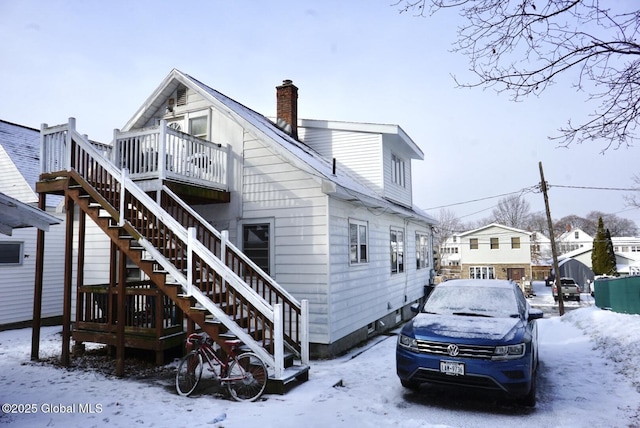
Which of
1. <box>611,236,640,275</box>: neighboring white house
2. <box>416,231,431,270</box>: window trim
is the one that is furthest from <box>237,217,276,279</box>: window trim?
<box>611,236,640,275</box>: neighboring white house

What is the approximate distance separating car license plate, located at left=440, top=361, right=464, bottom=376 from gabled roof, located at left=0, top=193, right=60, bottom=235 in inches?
239

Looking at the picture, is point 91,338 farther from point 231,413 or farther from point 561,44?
point 561,44

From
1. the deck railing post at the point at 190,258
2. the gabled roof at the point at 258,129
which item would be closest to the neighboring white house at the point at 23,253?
the gabled roof at the point at 258,129

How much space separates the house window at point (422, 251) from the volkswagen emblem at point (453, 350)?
503 inches

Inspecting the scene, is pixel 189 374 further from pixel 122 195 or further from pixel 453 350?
pixel 453 350

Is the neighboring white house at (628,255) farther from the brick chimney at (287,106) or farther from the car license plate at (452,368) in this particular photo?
the car license plate at (452,368)

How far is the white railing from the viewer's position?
28.5ft

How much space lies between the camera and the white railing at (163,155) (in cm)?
868

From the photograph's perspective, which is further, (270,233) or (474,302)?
(270,233)

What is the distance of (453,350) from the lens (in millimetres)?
5406

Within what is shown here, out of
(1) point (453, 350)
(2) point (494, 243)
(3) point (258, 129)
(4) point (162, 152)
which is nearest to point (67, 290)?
(4) point (162, 152)

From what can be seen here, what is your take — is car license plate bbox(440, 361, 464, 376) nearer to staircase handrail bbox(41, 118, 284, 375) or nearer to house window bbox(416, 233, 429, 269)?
staircase handrail bbox(41, 118, 284, 375)

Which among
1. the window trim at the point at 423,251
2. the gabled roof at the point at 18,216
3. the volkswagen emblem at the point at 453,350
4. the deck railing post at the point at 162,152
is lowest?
the volkswagen emblem at the point at 453,350

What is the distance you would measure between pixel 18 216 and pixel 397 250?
11.7 metres
